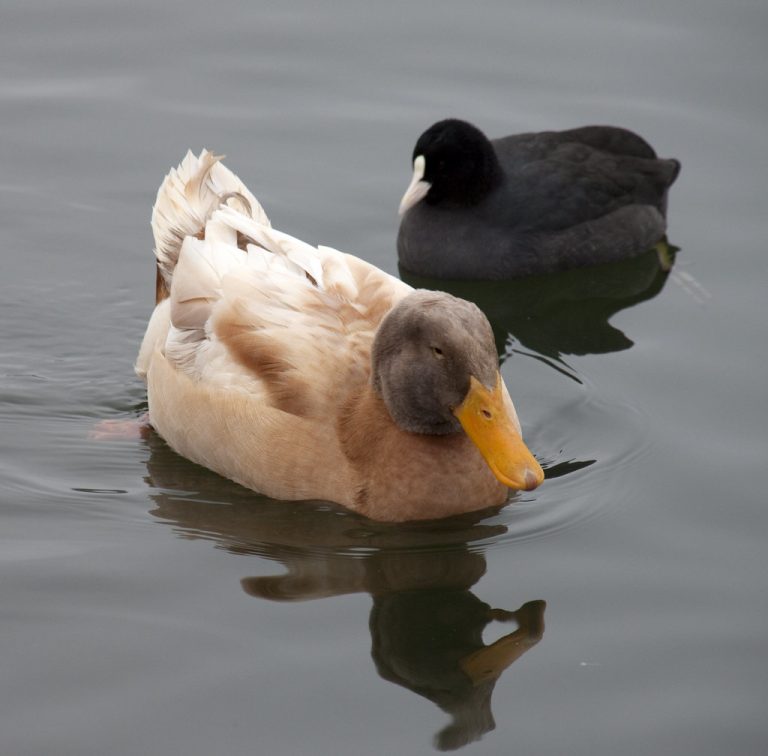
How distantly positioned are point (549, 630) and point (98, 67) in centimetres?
651

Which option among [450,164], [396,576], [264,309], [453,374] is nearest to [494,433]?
[453,374]

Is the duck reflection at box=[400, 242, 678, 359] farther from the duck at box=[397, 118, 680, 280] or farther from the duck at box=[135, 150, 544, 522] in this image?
the duck at box=[135, 150, 544, 522]

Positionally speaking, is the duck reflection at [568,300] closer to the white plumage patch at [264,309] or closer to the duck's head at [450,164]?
the duck's head at [450,164]

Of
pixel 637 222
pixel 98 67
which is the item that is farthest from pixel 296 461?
pixel 98 67

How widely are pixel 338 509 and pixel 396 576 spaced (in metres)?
0.49

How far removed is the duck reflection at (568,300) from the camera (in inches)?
318

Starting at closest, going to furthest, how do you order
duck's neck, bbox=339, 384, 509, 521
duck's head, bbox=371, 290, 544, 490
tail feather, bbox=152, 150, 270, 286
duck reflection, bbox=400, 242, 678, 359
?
duck's head, bbox=371, 290, 544, 490, duck's neck, bbox=339, 384, 509, 521, tail feather, bbox=152, 150, 270, 286, duck reflection, bbox=400, 242, 678, 359

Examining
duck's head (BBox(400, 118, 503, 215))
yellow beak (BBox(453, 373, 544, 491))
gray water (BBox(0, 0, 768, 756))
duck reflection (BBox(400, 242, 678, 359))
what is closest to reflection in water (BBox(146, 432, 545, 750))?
gray water (BBox(0, 0, 768, 756))

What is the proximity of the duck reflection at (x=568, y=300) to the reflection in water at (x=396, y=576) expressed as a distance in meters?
2.02

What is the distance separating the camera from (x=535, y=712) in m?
5.11

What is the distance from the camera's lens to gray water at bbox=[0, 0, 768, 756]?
5.16m

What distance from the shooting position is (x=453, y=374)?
5.94 m

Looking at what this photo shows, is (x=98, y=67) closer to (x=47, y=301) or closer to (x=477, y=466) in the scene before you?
(x=47, y=301)

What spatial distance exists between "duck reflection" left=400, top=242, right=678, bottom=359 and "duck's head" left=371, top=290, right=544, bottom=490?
1.95m
